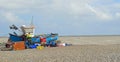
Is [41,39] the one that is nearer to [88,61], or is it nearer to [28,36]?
[28,36]

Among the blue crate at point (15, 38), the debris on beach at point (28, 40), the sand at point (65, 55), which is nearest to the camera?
the sand at point (65, 55)

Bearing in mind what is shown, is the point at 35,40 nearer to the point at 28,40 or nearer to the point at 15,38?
the point at 28,40

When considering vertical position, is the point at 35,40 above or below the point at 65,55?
above

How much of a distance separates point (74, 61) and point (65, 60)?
2.53ft

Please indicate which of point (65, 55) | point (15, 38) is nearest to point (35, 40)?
point (15, 38)

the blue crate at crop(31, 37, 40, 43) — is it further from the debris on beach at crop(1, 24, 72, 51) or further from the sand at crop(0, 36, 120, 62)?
the sand at crop(0, 36, 120, 62)

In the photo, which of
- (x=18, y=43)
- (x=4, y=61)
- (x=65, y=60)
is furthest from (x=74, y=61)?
(x=18, y=43)

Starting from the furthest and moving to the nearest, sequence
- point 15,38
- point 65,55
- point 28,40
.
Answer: point 15,38, point 28,40, point 65,55

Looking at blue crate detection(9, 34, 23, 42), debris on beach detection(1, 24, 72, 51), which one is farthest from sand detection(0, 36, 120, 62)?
blue crate detection(9, 34, 23, 42)

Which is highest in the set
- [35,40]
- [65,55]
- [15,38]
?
[15,38]

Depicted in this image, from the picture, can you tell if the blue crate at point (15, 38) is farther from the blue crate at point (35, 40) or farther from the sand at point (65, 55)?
the sand at point (65, 55)

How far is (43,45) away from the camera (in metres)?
42.5

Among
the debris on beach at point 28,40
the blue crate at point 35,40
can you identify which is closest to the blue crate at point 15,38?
the debris on beach at point 28,40

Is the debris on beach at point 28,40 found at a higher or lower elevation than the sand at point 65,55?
higher
